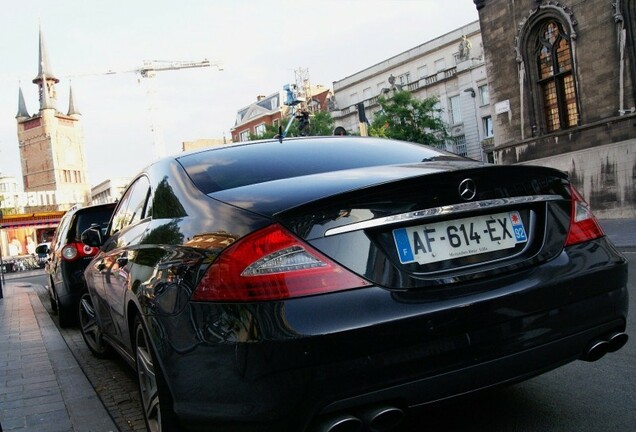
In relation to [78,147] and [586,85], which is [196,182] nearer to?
[586,85]

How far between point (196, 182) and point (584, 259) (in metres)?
1.83

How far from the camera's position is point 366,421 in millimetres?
2184

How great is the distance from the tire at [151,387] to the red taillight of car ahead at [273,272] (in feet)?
1.92

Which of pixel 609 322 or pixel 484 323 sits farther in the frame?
pixel 609 322

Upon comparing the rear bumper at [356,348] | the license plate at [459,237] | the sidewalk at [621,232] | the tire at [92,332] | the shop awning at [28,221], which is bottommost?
the sidewalk at [621,232]

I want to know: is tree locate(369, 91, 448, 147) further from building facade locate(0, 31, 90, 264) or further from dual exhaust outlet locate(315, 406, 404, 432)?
building facade locate(0, 31, 90, 264)

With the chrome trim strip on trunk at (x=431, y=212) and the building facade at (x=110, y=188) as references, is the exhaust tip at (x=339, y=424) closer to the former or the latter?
the chrome trim strip on trunk at (x=431, y=212)

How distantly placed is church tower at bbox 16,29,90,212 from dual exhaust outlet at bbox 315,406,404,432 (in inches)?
5609

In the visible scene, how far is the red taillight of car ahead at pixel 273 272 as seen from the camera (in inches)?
85.7

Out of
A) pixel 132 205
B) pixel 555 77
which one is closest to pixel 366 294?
pixel 132 205

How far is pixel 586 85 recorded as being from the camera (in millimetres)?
20016

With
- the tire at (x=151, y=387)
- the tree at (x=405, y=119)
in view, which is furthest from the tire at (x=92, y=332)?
the tree at (x=405, y=119)

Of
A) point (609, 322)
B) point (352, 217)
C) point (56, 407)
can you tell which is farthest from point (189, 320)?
point (56, 407)

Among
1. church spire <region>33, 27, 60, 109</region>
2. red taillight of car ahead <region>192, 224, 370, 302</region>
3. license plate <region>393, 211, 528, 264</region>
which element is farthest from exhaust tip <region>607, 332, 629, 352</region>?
church spire <region>33, 27, 60, 109</region>
